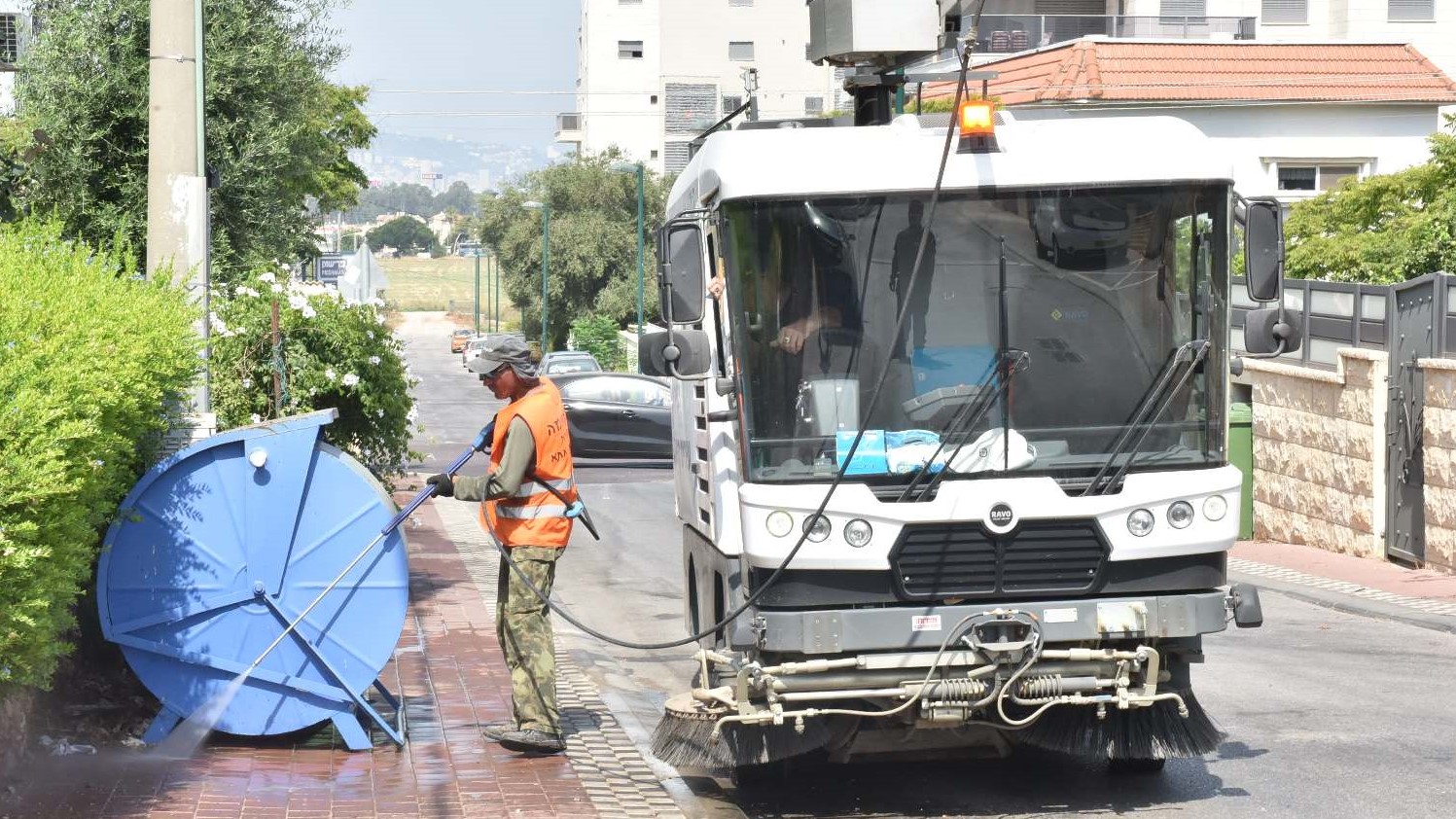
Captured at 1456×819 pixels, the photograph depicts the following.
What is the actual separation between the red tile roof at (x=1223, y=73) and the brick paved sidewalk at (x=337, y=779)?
23630 mm

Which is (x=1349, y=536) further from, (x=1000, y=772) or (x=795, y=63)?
(x=795, y=63)

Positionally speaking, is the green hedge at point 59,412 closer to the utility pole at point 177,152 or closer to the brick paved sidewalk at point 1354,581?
the utility pole at point 177,152

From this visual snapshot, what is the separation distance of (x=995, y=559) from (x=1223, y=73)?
2740 centimetres

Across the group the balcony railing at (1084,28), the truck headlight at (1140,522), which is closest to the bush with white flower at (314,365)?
the truck headlight at (1140,522)

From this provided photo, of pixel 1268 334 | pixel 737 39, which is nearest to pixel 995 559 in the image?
pixel 1268 334

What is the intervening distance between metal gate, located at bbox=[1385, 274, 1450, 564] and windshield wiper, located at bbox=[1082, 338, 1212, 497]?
8972 millimetres

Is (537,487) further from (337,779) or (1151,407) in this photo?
(1151,407)

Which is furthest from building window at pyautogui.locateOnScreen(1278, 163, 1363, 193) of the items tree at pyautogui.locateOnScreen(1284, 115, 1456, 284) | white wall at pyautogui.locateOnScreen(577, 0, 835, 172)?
white wall at pyautogui.locateOnScreen(577, 0, 835, 172)

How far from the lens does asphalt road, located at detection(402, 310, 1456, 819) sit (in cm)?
712

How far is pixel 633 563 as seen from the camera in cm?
1592

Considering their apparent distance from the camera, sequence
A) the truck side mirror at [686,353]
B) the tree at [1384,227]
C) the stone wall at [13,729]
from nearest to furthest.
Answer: the stone wall at [13,729], the truck side mirror at [686,353], the tree at [1384,227]

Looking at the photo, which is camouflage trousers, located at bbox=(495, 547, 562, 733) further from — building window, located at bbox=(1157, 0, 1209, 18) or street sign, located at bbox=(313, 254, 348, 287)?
building window, located at bbox=(1157, 0, 1209, 18)

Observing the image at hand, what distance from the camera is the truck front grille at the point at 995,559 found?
6641mm

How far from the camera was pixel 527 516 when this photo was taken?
7691mm
